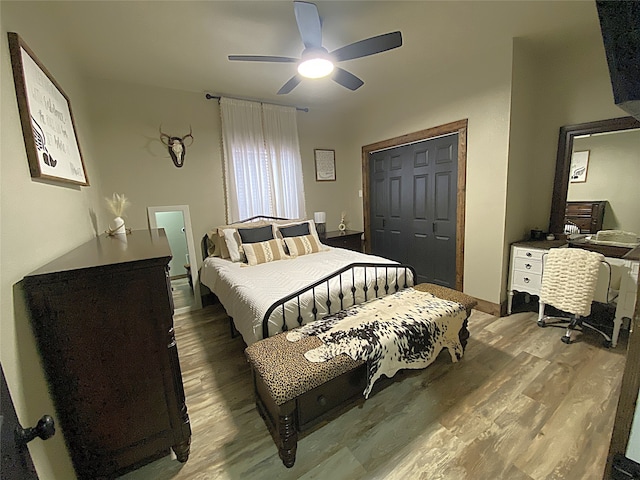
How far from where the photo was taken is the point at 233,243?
305 cm

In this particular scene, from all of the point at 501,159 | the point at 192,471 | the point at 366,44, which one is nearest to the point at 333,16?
the point at 366,44

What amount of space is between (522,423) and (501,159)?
2237 mm

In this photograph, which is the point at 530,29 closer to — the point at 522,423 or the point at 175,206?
the point at 522,423

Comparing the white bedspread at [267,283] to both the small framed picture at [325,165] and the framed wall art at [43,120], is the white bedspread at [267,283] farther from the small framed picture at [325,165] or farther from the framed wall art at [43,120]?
the small framed picture at [325,165]

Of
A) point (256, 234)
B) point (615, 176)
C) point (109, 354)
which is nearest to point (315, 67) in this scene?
point (256, 234)

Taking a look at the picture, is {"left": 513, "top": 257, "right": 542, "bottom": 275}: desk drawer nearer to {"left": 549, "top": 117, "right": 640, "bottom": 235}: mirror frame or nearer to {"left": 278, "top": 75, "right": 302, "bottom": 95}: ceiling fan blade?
{"left": 549, "top": 117, "right": 640, "bottom": 235}: mirror frame

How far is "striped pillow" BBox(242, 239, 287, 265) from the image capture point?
2878 millimetres

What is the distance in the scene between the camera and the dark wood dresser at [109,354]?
107 centimetres

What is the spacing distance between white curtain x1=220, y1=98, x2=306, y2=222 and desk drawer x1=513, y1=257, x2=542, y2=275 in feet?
9.04

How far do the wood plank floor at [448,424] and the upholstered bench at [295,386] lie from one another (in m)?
0.11

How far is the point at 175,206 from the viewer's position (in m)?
3.22

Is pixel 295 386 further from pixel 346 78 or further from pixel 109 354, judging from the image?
pixel 346 78

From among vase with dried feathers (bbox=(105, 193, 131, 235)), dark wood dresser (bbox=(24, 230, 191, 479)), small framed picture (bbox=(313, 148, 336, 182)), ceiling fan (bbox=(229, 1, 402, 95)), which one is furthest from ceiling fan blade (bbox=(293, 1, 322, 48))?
small framed picture (bbox=(313, 148, 336, 182))

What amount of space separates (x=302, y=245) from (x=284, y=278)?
918mm
